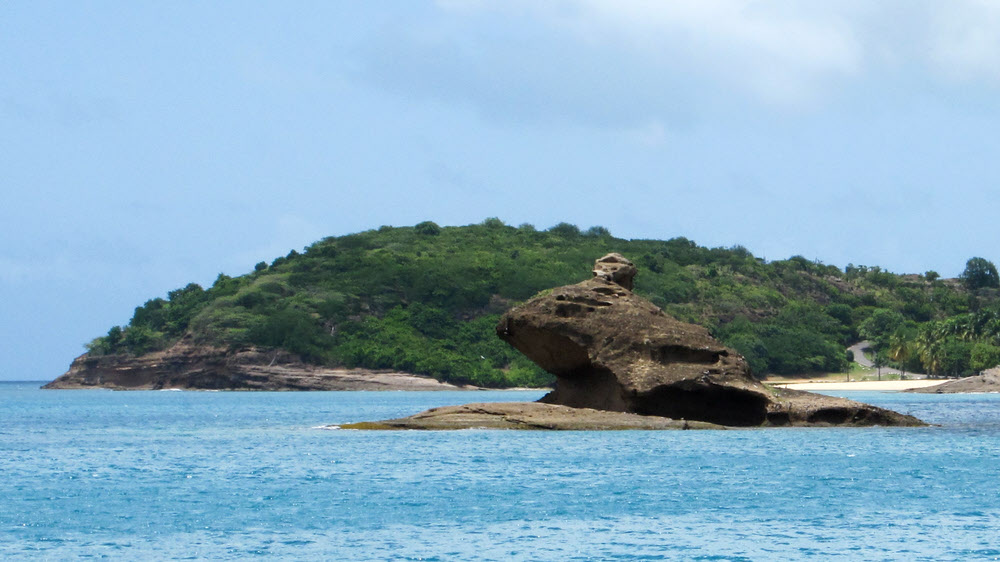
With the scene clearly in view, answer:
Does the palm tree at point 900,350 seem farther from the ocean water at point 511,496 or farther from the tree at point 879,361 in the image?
the ocean water at point 511,496

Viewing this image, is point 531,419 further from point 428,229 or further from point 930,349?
point 428,229

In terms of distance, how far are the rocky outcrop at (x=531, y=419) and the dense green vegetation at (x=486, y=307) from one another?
76710mm

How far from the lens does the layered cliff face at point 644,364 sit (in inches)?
1581

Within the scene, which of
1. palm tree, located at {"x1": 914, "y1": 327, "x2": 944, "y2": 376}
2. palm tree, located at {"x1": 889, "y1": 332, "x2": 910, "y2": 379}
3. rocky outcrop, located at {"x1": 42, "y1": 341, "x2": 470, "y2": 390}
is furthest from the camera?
rocky outcrop, located at {"x1": 42, "y1": 341, "x2": 470, "y2": 390}

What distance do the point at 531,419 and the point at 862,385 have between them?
7610 cm

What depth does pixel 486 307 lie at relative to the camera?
134500mm

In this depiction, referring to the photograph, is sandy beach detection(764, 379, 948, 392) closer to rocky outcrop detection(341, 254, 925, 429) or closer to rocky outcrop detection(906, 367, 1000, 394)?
rocky outcrop detection(906, 367, 1000, 394)

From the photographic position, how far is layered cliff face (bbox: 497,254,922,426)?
4016cm

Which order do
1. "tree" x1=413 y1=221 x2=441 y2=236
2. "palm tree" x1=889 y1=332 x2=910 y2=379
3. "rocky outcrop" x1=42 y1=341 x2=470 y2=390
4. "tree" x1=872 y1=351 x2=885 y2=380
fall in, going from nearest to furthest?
1. "palm tree" x1=889 y1=332 x2=910 y2=379
2. "rocky outcrop" x1=42 y1=341 x2=470 y2=390
3. "tree" x1=872 y1=351 x2=885 y2=380
4. "tree" x1=413 y1=221 x2=441 y2=236

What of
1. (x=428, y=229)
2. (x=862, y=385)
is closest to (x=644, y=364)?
(x=862, y=385)

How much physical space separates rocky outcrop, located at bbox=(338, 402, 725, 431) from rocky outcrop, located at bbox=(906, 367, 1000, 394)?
58.5 metres

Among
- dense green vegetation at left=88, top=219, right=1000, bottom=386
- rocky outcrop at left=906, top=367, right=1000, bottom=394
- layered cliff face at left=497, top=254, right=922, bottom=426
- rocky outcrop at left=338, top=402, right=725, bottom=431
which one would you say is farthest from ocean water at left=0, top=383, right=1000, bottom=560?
dense green vegetation at left=88, top=219, right=1000, bottom=386

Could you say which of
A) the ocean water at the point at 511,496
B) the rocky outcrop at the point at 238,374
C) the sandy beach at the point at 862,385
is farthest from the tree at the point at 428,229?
the ocean water at the point at 511,496

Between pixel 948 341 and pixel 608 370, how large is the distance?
85.1 meters
